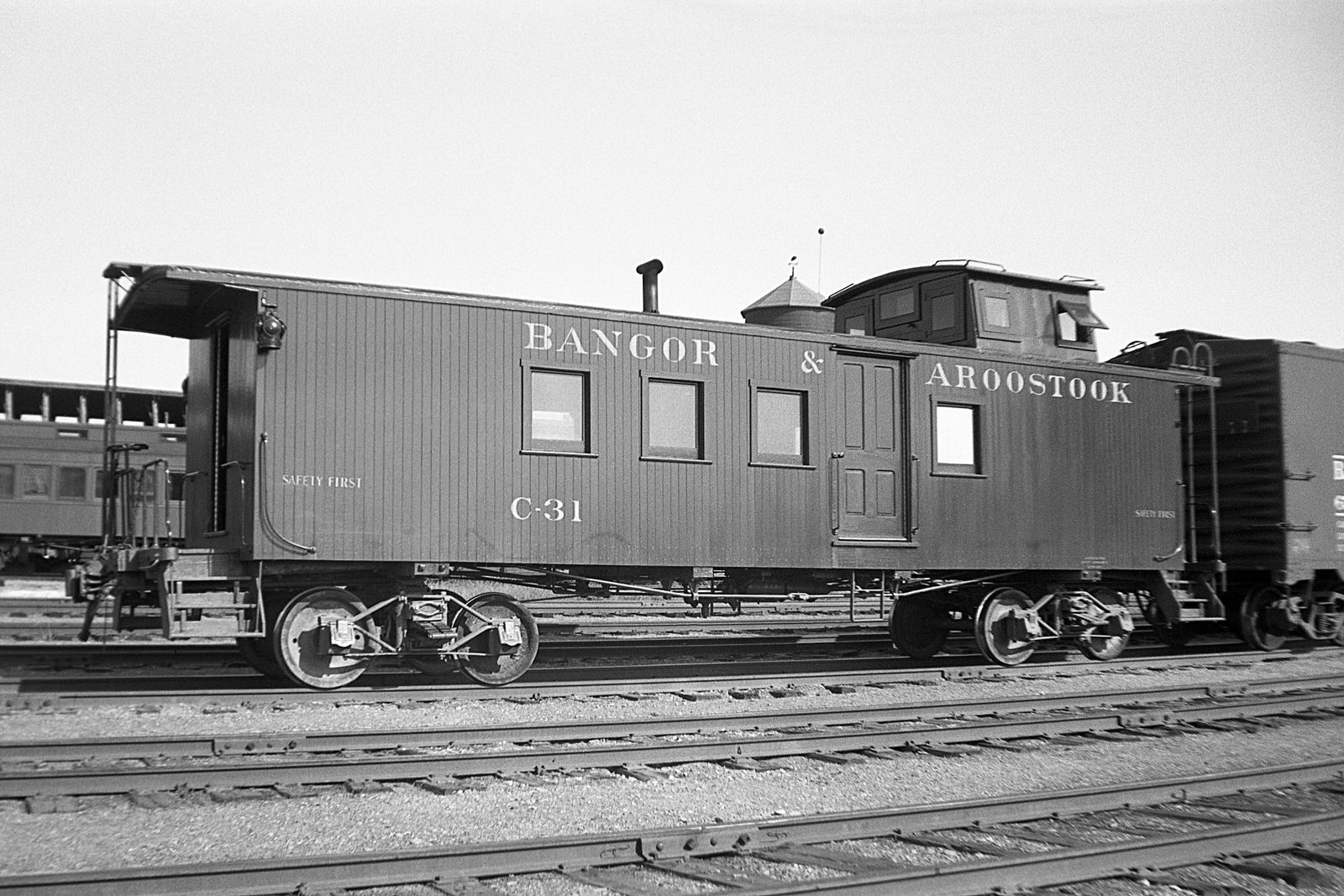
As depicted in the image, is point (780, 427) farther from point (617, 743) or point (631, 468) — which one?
point (617, 743)

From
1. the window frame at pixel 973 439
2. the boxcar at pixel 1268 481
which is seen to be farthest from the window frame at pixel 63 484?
the boxcar at pixel 1268 481

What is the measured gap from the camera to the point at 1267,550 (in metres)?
14.8

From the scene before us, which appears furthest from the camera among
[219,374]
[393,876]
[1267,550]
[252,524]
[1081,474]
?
[1267,550]

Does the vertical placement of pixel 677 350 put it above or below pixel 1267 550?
above

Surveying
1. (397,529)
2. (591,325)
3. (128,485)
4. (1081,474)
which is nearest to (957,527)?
(1081,474)

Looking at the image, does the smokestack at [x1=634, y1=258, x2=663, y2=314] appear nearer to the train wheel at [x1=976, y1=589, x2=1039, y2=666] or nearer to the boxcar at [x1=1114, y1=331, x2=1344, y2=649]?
the train wheel at [x1=976, y1=589, x2=1039, y2=666]

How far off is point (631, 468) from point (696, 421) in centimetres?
89

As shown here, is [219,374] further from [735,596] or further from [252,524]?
[735,596]

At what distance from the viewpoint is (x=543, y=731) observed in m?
8.08

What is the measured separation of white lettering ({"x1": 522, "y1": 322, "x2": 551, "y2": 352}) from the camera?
11062 mm

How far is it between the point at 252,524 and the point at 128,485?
8.22 feet

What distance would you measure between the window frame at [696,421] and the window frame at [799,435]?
54cm

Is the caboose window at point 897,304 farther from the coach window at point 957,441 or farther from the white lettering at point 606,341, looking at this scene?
the white lettering at point 606,341

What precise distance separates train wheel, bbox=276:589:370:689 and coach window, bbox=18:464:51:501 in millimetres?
16656
